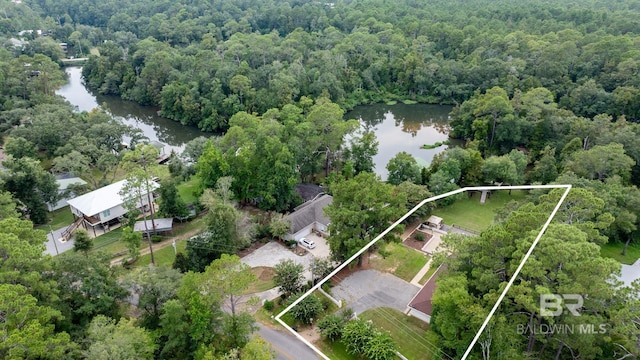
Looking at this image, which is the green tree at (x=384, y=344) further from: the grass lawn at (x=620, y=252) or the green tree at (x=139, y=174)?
the grass lawn at (x=620, y=252)

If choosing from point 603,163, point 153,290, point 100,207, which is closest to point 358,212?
point 153,290

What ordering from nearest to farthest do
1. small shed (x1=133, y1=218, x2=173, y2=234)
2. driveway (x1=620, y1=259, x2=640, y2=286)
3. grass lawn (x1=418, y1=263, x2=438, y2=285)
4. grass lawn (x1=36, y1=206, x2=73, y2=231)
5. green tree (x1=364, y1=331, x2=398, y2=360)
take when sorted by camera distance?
1. green tree (x1=364, y1=331, x2=398, y2=360)
2. grass lawn (x1=418, y1=263, x2=438, y2=285)
3. driveway (x1=620, y1=259, x2=640, y2=286)
4. small shed (x1=133, y1=218, x2=173, y2=234)
5. grass lawn (x1=36, y1=206, x2=73, y2=231)

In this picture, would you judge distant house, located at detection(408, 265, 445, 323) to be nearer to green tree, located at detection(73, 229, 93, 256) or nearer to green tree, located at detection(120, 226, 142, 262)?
green tree, located at detection(120, 226, 142, 262)

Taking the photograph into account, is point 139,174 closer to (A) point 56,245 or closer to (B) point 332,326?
(A) point 56,245

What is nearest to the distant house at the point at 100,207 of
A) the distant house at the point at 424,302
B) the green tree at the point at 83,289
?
the green tree at the point at 83,289

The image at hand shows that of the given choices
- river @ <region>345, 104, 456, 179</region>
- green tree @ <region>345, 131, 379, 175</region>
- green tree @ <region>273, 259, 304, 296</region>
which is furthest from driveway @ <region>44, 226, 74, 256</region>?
river @ <region>345, 104, 456, 179</region>
